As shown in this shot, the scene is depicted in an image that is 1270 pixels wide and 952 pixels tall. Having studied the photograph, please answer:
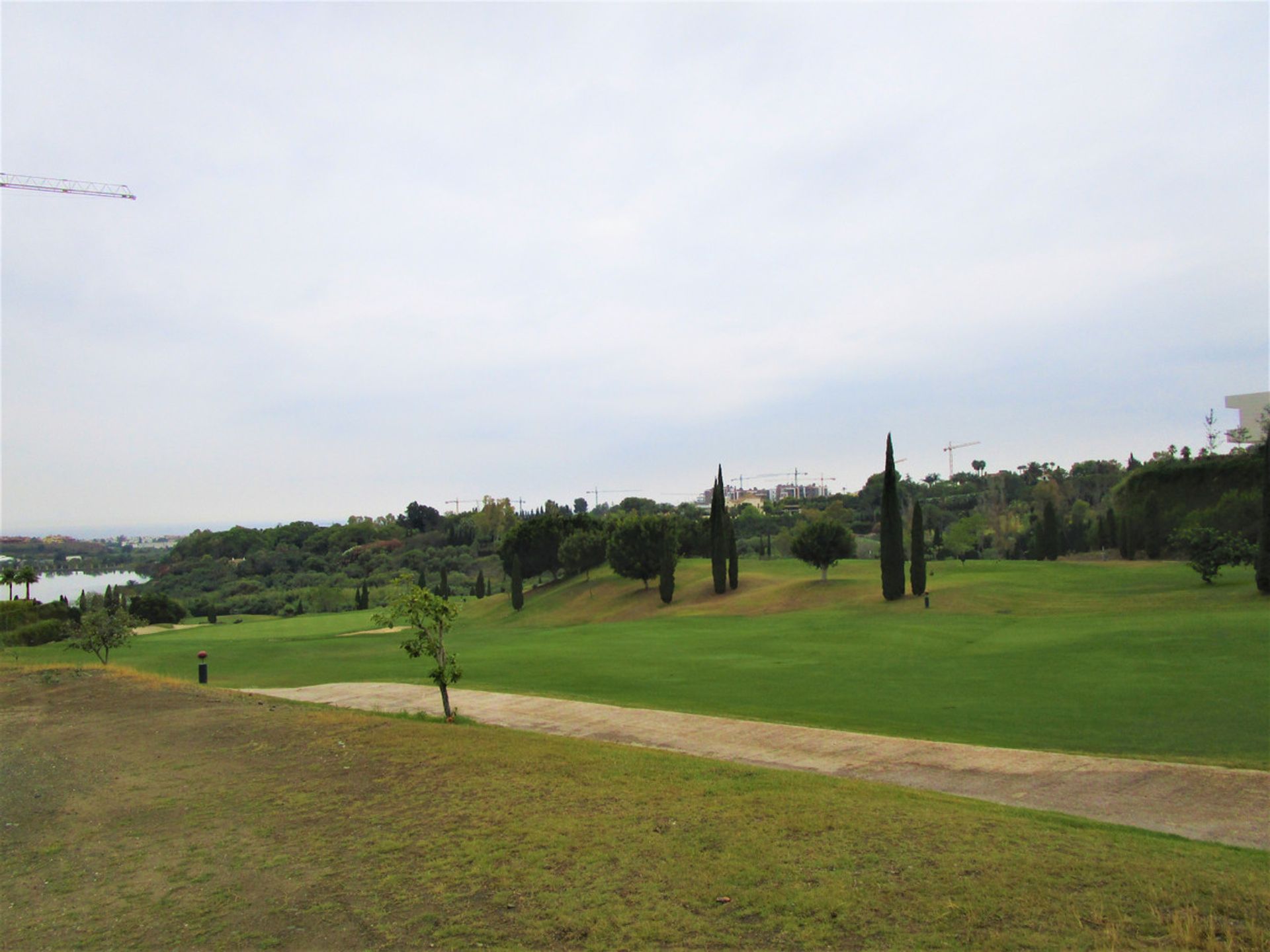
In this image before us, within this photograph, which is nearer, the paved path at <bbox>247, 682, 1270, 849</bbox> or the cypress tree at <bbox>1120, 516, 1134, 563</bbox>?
the paved path at <bbox>247, 682, 1270, 849</bbox>

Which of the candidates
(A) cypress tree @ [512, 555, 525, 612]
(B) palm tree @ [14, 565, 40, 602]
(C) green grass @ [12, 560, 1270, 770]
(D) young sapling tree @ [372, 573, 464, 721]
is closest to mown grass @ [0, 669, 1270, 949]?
(D) young sapling tree @ [372, 573, 464, 721]

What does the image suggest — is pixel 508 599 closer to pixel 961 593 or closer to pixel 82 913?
pixel 961 593

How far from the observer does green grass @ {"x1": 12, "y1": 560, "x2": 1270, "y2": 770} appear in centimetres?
1541

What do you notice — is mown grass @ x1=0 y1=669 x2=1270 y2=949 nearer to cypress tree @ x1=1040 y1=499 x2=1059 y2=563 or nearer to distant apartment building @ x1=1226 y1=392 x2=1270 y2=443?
cypress tree @ x1=1040 y1=499 x2=1059 y2=563

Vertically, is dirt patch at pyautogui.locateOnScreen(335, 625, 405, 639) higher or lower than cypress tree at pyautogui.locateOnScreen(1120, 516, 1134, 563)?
lower

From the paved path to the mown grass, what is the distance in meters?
1.15

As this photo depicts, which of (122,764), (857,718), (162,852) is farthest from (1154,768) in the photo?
(122,764)

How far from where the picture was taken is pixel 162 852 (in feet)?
29.0

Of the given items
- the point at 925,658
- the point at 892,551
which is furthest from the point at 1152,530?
the point at 925,658

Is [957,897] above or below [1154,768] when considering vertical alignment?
above

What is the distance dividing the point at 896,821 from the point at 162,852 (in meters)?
8.22

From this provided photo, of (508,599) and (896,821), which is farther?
(508,599)

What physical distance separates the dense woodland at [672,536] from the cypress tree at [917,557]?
1.12 m

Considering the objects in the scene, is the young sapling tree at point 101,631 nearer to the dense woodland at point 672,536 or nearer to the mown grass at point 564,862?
the mown grass at point 564,862
